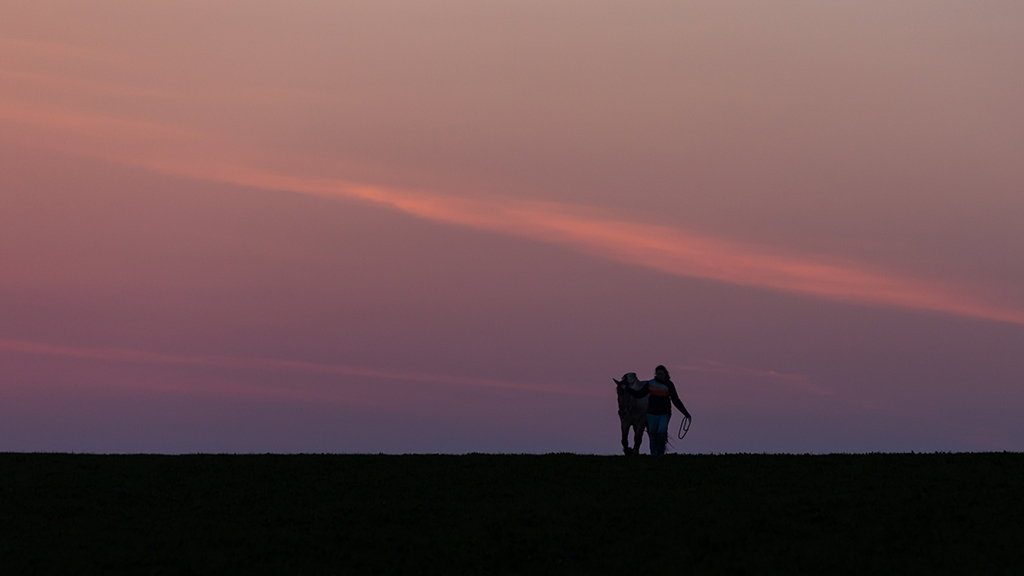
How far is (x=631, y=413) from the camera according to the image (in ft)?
115

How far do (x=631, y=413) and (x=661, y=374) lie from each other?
157cm

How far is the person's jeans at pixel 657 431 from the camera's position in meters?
34.3
